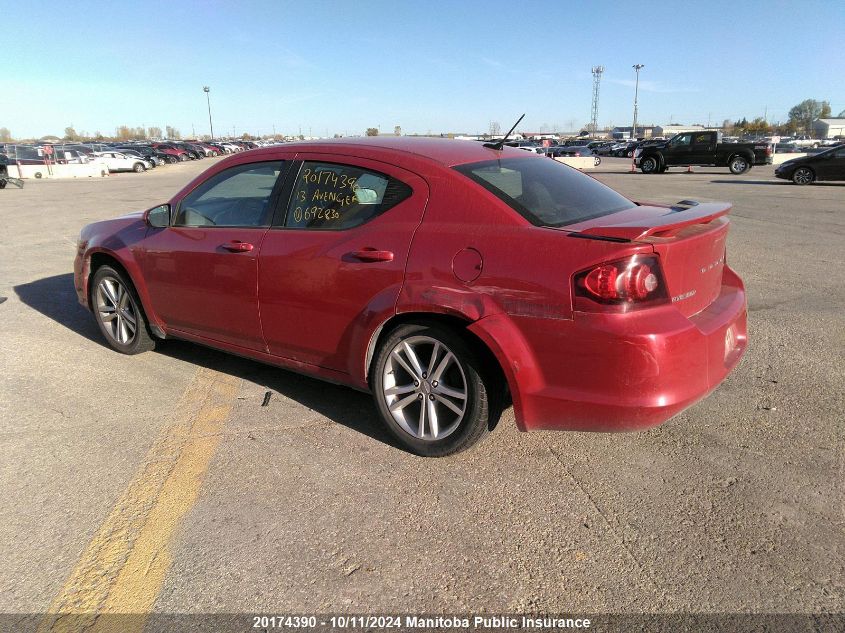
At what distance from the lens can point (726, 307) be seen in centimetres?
316

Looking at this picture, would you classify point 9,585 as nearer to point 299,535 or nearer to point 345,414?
point 299,535

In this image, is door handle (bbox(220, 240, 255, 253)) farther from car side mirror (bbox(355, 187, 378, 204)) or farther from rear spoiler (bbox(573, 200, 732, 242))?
rear spoiler (bbox(573, 200, 732, 242))

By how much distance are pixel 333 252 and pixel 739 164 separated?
28.2m

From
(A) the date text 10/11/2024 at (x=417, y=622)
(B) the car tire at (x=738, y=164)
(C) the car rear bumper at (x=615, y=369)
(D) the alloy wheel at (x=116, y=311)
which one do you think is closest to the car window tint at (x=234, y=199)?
(D) the alloy wheel at (x=116, y=311)

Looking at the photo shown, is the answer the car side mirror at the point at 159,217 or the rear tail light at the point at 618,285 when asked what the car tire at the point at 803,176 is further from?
the car side mirror at the point at 159,217

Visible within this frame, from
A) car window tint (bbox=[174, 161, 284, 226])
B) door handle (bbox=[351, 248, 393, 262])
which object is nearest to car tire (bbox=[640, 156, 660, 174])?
car window tint (bbox=[174, 161, 284, 226])

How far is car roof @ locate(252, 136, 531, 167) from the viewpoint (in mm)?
3421

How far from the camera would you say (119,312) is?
487 centimetres

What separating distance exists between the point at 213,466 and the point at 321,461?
1.83 ft

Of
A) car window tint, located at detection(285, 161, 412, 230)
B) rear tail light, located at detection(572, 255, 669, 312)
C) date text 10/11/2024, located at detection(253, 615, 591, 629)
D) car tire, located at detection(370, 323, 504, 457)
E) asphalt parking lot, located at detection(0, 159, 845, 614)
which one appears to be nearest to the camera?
date text 10/11/2024, located at detection(253, 615, 591, 629)

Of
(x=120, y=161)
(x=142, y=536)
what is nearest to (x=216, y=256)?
(x=142, y=536)

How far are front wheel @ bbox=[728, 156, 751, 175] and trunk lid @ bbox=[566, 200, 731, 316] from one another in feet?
88.5

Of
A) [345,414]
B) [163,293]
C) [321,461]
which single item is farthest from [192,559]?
[163,293]

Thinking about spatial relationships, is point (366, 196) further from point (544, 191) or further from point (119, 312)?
point (119, 312)
